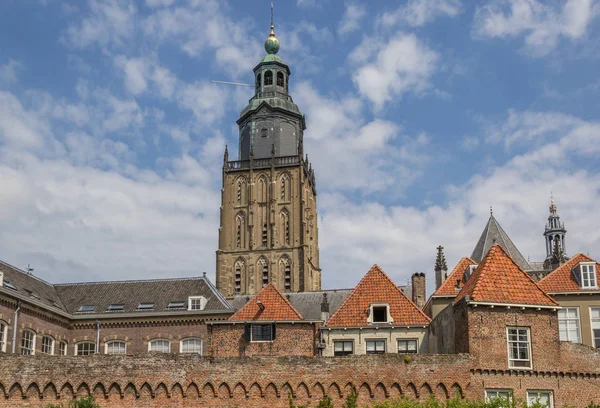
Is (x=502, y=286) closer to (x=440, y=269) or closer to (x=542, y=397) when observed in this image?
(x=542, y=397)

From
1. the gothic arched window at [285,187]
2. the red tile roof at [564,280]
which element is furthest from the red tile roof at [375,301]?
the gothic arched window at [285,187]

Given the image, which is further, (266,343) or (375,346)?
(266,343)

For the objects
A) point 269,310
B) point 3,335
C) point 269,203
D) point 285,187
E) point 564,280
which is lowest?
point 3,335

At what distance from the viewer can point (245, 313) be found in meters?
38.6

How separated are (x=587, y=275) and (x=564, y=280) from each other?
1.19 meters

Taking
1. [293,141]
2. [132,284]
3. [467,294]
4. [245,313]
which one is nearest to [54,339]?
[132,284]

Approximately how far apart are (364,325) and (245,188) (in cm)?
4644

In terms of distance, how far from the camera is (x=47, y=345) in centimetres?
5022

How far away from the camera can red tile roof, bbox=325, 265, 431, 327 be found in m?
36.8

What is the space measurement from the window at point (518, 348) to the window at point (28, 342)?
31339 mm

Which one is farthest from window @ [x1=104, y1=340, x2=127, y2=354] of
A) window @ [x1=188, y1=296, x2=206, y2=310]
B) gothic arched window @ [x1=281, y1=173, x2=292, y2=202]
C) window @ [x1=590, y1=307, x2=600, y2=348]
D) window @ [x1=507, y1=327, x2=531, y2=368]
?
gothic arched window @ [x1=281, y1=173, x2=292, y2=202]

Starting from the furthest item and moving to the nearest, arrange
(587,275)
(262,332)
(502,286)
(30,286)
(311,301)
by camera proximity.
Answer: (311,301)
(30,286)
(587,275)
(262,332)
(502,286)

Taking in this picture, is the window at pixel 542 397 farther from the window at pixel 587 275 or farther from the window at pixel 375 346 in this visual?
the window at pixel 587 275

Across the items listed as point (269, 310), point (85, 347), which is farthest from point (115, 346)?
point (269, 310)
